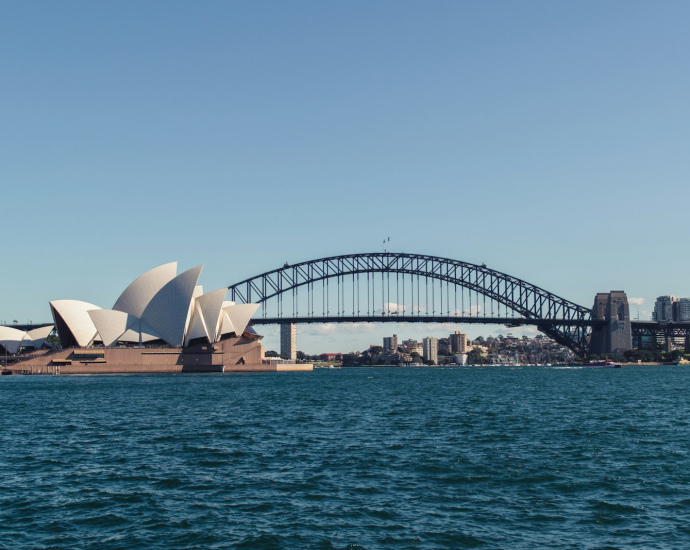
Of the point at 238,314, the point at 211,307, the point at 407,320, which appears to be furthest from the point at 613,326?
the point at 211,307

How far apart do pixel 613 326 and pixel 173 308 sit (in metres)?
76.0

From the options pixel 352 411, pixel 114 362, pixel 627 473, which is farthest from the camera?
pixel 114 362

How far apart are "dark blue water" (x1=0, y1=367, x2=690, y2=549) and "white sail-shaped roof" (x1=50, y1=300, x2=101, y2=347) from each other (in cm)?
6872

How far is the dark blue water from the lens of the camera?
525 inches

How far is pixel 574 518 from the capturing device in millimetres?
14242

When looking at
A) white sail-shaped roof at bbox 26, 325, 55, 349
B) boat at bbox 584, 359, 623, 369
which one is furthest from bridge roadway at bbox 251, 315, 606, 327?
white sail-shaped roof at bbox 26, 325, 55, 349

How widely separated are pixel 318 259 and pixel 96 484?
11405 centimetres

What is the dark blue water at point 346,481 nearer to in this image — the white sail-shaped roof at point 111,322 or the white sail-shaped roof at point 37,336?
the white sail-shaped roof at point 111,322

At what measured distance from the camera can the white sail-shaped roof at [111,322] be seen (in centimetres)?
9325

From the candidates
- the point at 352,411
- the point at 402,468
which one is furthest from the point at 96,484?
the point at 352,411

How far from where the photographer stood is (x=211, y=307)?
93562 millimetres

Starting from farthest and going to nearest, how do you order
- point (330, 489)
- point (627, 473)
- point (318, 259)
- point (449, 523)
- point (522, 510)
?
point (318, 259)
point (627, 473)
point (330, 489)
point (522, 510)
point (449, 523)

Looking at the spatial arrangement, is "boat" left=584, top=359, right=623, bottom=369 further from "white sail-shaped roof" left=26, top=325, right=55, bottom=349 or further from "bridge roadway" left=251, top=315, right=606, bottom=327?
"white sail-shaped roof" left=26, top=325, right=55, bottom=349

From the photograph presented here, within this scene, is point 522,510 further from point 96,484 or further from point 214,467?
point 96,484
